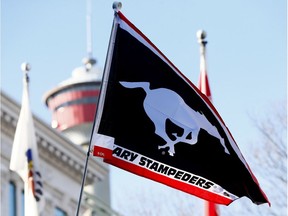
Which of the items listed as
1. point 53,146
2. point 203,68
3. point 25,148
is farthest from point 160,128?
point 53,146

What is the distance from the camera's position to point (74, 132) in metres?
68.5

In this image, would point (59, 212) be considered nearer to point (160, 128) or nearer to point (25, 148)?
point (25, 148)

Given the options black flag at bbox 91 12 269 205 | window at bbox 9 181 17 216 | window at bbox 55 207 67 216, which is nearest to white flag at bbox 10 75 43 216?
black flag at bbox 91 12 269 205

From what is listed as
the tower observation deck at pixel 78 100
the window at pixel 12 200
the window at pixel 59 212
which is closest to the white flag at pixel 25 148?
the window at pixel 12 200

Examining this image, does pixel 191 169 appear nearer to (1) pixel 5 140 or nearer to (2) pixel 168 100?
(2) pixel 168 100

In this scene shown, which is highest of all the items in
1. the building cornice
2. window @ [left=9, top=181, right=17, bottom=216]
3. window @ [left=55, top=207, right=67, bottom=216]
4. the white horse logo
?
the white horse logo

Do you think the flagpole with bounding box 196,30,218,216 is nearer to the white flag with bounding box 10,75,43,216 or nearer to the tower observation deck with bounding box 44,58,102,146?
the white flag with bounding box 10,75,43,216

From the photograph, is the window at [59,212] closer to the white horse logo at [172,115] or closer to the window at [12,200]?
the window at [12,200]

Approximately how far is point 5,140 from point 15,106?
3.44 ft

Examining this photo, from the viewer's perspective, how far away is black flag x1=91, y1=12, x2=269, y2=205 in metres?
13.7

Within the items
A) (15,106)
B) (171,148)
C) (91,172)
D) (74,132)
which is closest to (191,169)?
(171,148)

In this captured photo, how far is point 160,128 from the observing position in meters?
14.3

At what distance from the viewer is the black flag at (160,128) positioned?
13656 millimetres

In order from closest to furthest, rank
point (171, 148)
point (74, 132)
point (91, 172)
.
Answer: point (171, 148)
point (91, 172)
point (74, 132)
